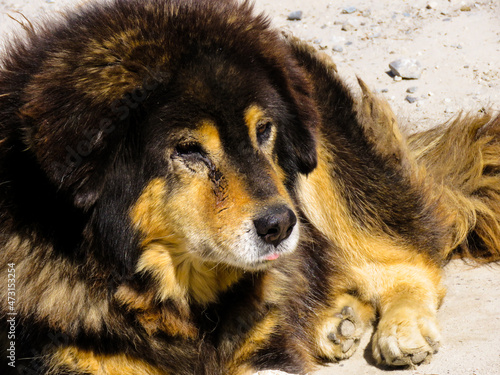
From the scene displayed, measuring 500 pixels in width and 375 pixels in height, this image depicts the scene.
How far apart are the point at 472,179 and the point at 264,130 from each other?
185 centimetres

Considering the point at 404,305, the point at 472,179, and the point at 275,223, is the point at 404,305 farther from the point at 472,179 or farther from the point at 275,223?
the point at 275,223

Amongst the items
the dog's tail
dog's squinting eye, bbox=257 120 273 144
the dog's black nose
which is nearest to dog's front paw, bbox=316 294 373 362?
the dog's tail

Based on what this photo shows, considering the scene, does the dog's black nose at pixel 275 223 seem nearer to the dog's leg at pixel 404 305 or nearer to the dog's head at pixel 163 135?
the dog's head at pixel 163 135

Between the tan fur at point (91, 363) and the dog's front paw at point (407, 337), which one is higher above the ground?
the tan fur at point (91, 363)

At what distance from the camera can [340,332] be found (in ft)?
13.0

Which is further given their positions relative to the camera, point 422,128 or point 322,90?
point 422,128

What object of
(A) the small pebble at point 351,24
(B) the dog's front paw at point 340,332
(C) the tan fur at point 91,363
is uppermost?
(C) the tan fur at point 91,363

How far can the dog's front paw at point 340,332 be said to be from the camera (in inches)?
154

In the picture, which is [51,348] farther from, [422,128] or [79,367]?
[422,128]

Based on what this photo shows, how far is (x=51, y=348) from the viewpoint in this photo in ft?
10.4

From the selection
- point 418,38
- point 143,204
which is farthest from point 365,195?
point 418,38

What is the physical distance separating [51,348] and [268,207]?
120cm

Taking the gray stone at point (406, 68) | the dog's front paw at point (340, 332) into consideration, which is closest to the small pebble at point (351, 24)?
the gray stone at point (406, 68)

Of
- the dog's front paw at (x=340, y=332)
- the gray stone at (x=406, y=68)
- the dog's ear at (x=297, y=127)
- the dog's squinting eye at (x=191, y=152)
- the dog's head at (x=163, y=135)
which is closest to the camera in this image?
the dog's head at (x=163, y=135)
